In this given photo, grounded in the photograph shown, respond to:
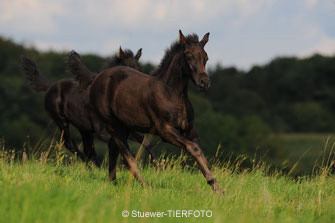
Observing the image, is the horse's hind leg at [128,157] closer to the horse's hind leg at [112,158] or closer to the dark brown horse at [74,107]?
the horse's hind leg at [112,158]

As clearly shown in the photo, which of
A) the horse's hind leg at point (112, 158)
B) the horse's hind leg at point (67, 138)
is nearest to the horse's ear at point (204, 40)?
the horse's hind leg at point (112, 158)

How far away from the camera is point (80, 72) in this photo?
8469 mm

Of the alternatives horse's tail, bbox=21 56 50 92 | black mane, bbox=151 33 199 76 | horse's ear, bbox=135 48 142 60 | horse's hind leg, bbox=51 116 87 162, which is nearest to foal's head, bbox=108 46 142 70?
horse's ear, bbox=135 48 142 60

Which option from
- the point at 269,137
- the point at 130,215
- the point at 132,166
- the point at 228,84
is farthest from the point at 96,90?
the point at 228,84

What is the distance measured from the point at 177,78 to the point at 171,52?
19.6 inches

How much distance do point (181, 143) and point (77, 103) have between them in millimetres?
5439

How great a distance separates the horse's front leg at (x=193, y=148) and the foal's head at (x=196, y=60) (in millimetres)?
755

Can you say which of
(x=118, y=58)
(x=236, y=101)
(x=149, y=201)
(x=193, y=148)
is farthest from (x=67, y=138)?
(x=236, y=101)

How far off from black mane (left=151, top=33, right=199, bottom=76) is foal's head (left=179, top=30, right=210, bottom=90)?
0.03 meters

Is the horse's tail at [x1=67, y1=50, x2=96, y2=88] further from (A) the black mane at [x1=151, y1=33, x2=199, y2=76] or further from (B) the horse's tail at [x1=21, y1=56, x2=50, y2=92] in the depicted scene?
Result: (B) the horse's tail at [x1=21, y1=56, x2=50, y2=92]

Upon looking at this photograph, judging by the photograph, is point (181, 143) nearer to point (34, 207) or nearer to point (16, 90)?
point (34, 207)

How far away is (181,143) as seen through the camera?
235 inches

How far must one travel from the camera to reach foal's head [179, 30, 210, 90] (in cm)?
578

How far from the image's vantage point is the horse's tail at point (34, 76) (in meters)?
12.6
